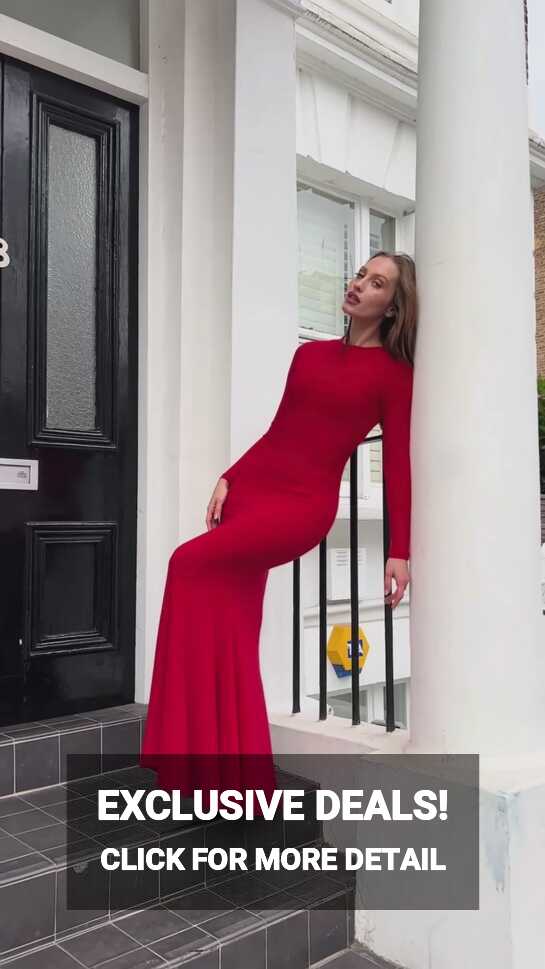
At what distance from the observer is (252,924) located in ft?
6.06

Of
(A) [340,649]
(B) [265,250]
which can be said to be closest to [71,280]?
(B) [265,250]

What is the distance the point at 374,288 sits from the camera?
211 cm

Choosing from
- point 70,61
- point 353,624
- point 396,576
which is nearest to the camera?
point 396,576

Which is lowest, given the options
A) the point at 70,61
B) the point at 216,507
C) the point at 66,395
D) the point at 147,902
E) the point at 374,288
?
the point at 147,902

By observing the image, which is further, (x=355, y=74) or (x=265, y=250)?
(x=355, y=74)

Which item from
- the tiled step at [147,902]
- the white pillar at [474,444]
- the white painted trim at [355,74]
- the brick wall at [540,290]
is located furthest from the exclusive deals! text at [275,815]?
the brick wall at [540,290]

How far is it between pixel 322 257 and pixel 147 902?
3.84 m

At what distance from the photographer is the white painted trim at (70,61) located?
2.66m

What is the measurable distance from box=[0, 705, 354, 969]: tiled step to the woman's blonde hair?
1325 mm

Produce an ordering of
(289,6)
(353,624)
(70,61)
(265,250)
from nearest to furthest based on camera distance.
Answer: (353,624), (70,61), (265,250), (289,6)

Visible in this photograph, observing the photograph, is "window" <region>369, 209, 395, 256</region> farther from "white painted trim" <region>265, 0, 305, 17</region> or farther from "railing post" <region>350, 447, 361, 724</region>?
"railing post" <region>350, 447, 361, 724</region>

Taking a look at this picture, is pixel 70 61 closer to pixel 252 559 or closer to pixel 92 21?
pixel 92 21

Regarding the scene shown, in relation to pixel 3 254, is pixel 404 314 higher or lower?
lower

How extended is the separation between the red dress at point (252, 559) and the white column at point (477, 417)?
0.48ft
